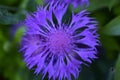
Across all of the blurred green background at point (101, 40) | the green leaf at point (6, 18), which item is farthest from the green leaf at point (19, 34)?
the green leaf at point (6, 18)

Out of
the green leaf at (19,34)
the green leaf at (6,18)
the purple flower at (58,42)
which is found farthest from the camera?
the green leaf at (19,34)

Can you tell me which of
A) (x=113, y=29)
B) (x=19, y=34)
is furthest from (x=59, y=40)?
(x=19, y=34)

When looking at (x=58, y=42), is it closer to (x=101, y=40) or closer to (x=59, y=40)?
(x=59, y=40)

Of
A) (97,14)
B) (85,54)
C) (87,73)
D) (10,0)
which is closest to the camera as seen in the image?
(85,54)

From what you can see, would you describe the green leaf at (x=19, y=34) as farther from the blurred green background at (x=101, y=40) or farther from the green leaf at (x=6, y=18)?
the green leaf at (x=6, y=18)

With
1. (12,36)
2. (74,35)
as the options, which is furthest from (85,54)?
(12,36)

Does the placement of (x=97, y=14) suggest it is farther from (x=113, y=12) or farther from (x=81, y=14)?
(x=81, y=14)

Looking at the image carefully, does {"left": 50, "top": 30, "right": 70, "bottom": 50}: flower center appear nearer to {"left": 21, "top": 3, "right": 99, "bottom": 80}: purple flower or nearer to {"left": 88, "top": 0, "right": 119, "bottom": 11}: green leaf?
{"left": 21, "top": 3, "right": 99, "bottom": 80}: purple flower
